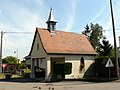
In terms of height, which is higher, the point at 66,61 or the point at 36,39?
the point at 36,39

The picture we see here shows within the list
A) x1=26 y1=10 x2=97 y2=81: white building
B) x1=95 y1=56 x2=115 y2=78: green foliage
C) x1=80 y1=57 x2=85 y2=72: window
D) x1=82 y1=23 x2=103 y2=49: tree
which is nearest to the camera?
x1=26 y1=10 x2=97 y2=81: white building

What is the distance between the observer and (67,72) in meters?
34.6

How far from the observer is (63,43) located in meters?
38.4

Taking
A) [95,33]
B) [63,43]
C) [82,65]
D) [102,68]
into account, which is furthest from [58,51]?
[95,33]

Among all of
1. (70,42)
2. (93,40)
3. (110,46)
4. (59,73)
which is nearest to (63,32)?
(70,42)

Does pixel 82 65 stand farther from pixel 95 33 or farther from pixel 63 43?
pixel 95 33

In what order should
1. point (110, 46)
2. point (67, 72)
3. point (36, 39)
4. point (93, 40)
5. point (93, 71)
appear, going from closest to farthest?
point (67, 72), point (36, 39), point (93, 71), point (110, 46), point (93, 40)

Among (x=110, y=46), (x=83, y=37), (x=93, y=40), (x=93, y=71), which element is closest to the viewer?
(x=93, y=71)

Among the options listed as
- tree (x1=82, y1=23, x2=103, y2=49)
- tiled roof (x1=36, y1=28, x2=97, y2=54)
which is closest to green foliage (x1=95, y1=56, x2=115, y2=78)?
tiled roof (x1=36, y1=28, x2=97, y2=54)

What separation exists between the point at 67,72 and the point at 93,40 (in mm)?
44816

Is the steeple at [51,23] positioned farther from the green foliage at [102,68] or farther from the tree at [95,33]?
the tree at [95,33]

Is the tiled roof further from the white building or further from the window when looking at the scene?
the window

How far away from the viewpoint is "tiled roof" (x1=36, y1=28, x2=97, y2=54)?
36.0m

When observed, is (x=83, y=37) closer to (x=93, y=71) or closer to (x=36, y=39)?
(x=93, y=71)
